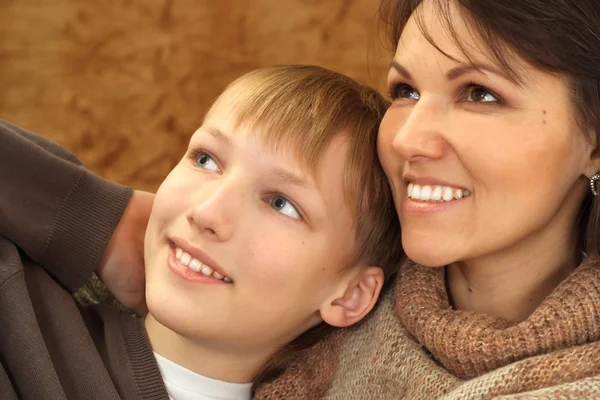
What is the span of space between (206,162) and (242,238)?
16cm

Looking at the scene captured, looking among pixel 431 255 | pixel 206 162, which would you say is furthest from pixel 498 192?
pixel 206 162

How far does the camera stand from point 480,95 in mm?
Result: 1009

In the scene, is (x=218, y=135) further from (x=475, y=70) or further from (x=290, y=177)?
(x=475, y=70)

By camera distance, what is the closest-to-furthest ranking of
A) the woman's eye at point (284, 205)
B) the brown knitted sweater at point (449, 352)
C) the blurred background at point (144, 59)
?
the brown knitted sweater at point (449, 352)
the woman's eye at point (284, 205)
the blurred background at point (144, 59)

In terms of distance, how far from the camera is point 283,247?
1101 millimetres

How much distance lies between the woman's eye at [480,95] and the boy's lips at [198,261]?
43 cm

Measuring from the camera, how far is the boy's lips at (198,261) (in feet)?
3.58

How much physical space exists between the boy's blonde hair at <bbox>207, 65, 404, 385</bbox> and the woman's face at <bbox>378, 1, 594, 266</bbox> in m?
0.10

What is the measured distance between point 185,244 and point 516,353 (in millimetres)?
487

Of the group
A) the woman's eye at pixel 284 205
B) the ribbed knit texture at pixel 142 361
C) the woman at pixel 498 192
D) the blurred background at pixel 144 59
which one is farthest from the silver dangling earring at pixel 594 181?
the blurred background at pixel 144 59

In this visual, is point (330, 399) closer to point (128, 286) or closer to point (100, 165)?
point (128, 286)

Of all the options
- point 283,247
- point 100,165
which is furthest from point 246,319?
point 100,165

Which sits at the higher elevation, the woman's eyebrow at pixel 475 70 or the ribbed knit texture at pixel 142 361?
the woman's eyebrow at pixel 475 70

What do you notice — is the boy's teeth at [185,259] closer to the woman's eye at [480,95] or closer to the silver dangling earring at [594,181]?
the woman's eye at [480,95]
